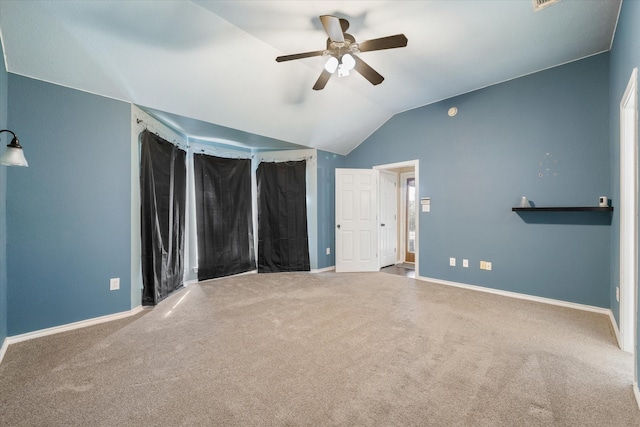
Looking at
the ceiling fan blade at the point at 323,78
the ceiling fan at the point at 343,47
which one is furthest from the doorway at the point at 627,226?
the ceiling fan blade at the point at 323,78

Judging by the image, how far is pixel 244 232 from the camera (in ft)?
16.3

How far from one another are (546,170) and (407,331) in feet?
9.09

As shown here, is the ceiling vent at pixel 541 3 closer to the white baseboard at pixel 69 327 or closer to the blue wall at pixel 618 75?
the blue wall at pixel 618 75

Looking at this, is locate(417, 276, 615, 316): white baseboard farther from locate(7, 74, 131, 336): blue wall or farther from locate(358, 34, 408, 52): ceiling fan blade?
locate(7, 74, 131, 336): blue wall

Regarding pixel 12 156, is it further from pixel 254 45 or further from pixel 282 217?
pixel 282 217

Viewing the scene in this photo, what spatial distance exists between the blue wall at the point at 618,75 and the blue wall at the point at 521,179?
0.84 ft

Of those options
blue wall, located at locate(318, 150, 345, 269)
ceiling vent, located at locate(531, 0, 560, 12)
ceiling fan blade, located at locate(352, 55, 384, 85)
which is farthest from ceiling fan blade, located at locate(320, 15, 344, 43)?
blue wall, located at locate(318, 150, 345, 269)

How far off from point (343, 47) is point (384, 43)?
39 centimetres

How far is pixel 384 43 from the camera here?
7.01ft

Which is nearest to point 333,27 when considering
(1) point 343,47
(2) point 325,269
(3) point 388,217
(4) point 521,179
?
(1) point 343,47

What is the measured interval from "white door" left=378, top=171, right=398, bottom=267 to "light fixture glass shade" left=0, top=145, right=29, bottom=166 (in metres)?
4.80

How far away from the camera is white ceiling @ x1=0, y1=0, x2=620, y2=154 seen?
7.34 feet

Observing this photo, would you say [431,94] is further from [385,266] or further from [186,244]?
[186,244]

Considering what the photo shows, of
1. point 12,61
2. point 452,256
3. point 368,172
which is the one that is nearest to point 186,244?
point 12,61
